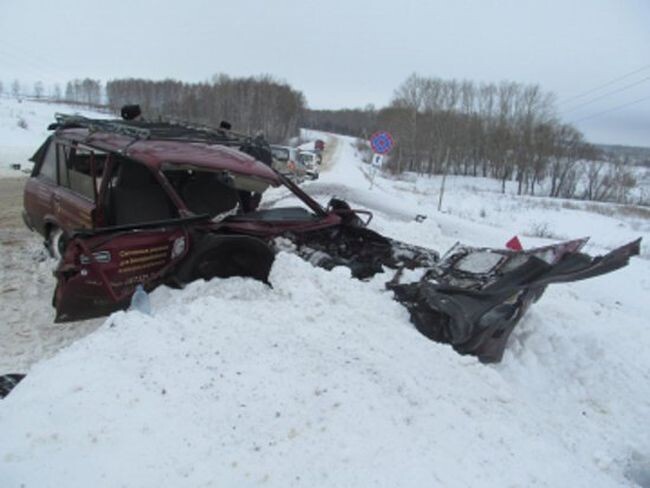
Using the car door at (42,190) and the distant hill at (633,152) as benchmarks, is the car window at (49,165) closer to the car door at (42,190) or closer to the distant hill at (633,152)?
the car door at (42,190)

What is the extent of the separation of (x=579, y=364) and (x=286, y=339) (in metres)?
2.84

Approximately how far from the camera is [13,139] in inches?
1144

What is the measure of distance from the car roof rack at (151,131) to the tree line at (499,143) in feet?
206

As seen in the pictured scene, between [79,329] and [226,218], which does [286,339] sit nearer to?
[226,218]

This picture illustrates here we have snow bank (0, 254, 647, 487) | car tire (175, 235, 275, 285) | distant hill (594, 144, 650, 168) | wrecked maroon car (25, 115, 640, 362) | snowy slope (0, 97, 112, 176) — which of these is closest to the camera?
snow bank (0, 254, 647, 487)

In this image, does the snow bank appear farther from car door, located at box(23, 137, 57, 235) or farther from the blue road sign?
the blue road sign

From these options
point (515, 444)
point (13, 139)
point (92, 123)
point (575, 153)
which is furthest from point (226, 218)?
point (575, 153)

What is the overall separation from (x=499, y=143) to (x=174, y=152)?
73.9 metres

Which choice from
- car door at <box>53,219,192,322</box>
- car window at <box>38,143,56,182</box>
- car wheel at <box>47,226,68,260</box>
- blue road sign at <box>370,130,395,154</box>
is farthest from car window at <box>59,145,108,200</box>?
blue road sign at <box>370,130,395,154</box>

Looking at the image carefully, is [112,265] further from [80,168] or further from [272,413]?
[272,413]

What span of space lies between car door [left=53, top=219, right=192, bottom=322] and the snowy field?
0.98ft

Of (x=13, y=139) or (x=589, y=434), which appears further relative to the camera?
(x=13, y=139)

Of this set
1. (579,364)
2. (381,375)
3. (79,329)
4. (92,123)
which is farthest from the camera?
(92,123)

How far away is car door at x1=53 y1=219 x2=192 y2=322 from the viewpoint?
381 cm
